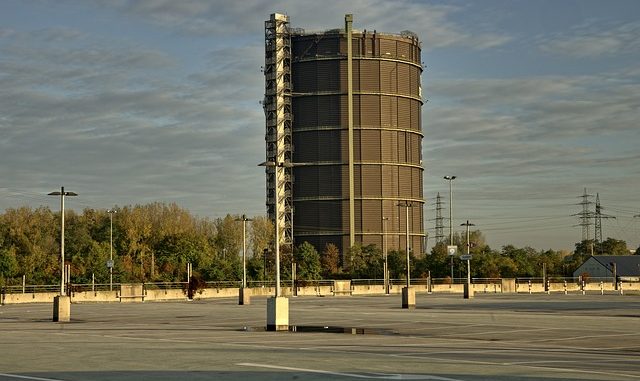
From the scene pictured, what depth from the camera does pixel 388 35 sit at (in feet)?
541

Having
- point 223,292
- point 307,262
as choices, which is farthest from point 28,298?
point 307,262

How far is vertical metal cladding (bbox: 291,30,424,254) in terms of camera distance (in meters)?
153

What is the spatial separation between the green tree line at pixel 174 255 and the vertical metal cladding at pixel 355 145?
17.7 feet

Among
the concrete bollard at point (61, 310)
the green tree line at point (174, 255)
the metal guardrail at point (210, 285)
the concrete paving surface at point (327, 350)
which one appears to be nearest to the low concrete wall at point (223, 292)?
the metal guardrail at point (210, 285)

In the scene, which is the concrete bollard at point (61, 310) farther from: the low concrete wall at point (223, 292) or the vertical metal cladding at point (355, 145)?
the vertical metal cladding at point (355, 145)

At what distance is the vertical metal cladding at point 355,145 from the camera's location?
15325cm

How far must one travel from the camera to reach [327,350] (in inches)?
914

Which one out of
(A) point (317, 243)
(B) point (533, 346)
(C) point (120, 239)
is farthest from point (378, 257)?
(B) point (533, 346)

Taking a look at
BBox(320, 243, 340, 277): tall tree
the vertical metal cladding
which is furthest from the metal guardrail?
the vertical metal cladding

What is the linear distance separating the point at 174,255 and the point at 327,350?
3917 inches

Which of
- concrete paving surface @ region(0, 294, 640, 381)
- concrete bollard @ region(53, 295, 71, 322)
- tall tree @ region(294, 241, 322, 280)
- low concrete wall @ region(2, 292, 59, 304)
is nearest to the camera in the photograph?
concrete paving surface @ region(0, 294, 640, 381)

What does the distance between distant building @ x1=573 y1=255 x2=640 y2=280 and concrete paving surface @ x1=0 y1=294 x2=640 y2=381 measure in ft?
442

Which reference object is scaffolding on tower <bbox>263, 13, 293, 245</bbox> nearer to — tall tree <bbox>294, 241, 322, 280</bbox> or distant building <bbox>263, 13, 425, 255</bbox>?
distant building <bbox>263, 13, 425, 255</bbox>

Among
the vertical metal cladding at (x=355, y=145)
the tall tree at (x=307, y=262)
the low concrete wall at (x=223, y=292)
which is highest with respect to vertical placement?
the vertical metal cladding at (x=355, y=145)
